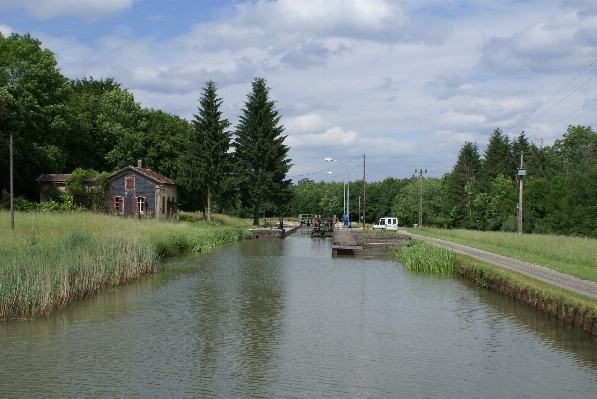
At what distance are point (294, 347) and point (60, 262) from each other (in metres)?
7.16

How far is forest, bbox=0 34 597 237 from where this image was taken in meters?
49.4

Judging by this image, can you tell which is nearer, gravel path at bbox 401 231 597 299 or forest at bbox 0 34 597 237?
gravel path at bbox 401 231 597 299

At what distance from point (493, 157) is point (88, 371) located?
7702cm

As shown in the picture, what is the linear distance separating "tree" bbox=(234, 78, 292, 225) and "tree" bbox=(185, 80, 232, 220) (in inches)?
157

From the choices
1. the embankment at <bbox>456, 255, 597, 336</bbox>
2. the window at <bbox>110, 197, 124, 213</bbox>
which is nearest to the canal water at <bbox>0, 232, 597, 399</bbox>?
the embankment at <bbox>456, 255, 597, 336</bbox>

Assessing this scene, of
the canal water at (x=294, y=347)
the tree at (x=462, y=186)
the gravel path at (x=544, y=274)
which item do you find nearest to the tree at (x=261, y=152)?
the tree at (x=462, y=186)

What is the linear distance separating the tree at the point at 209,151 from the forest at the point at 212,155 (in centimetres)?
10

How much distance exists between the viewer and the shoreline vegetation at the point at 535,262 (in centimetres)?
1438

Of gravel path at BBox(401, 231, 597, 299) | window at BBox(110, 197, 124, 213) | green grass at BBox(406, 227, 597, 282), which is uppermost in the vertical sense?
window at BBox(110, 197, 124, 213)

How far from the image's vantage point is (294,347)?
42.4 feet

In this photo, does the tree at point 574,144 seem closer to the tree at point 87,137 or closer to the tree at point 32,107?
the tree at point 87,137

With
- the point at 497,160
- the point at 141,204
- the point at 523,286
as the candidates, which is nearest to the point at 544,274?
the point at 523,286

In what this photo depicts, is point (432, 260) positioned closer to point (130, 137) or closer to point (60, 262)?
point (60, 262)

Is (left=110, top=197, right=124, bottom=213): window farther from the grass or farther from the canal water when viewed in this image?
the grass
